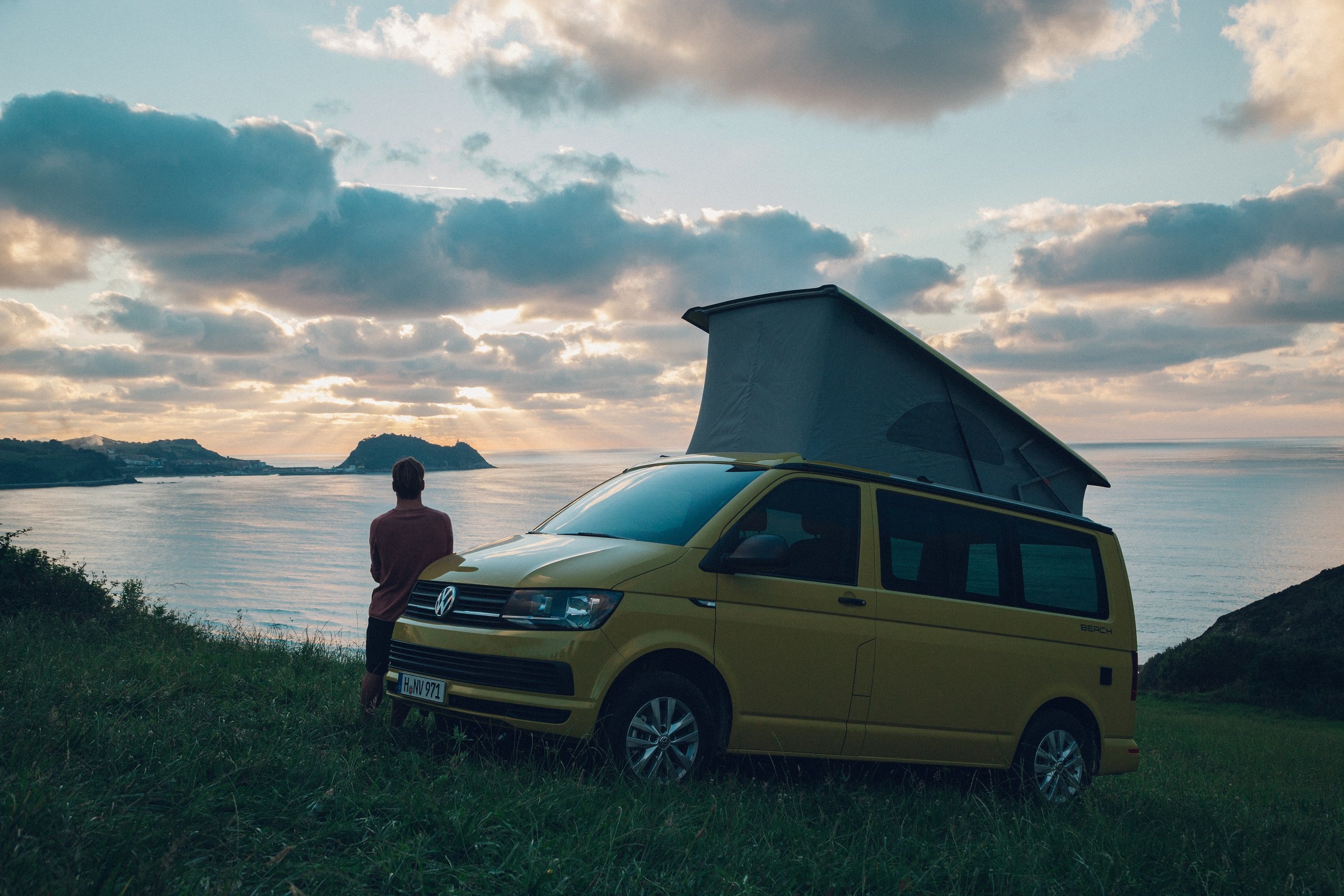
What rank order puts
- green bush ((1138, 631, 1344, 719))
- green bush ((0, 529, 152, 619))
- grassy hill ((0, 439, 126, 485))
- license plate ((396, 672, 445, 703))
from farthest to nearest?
grassy hill ((0, 439, 126, 485))
green bush ((1138, 631, 1344, 719))
green bush ((0, 529, 152, 619))
license plate ((396, 672, 445, 703))

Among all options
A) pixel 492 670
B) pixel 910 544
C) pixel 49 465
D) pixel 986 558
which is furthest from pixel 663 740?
pixel 49 465

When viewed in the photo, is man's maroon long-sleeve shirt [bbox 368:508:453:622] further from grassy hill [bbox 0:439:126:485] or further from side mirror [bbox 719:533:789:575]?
grassy hill [bbox 0:439:126:485]

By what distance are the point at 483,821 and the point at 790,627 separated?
217 cm

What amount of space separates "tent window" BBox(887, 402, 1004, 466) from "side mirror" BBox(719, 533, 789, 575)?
16.9 feet

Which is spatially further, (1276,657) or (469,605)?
(1276,657)

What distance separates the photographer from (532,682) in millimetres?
4672

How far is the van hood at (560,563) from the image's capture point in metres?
4.84

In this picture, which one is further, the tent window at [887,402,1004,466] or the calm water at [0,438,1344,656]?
the calm water at [0,438,1344,656]

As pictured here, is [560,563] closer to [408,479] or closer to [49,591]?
[408,479]

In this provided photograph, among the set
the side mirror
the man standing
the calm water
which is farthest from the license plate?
the calm water

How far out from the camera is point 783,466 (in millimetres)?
5574

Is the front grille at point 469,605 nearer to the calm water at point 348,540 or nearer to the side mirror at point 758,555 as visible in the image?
the side mirror at point 758,555

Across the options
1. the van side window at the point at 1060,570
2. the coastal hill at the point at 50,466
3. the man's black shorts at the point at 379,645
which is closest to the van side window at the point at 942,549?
the van side window at the point at 1060,570

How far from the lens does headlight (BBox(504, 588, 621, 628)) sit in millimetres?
4723
